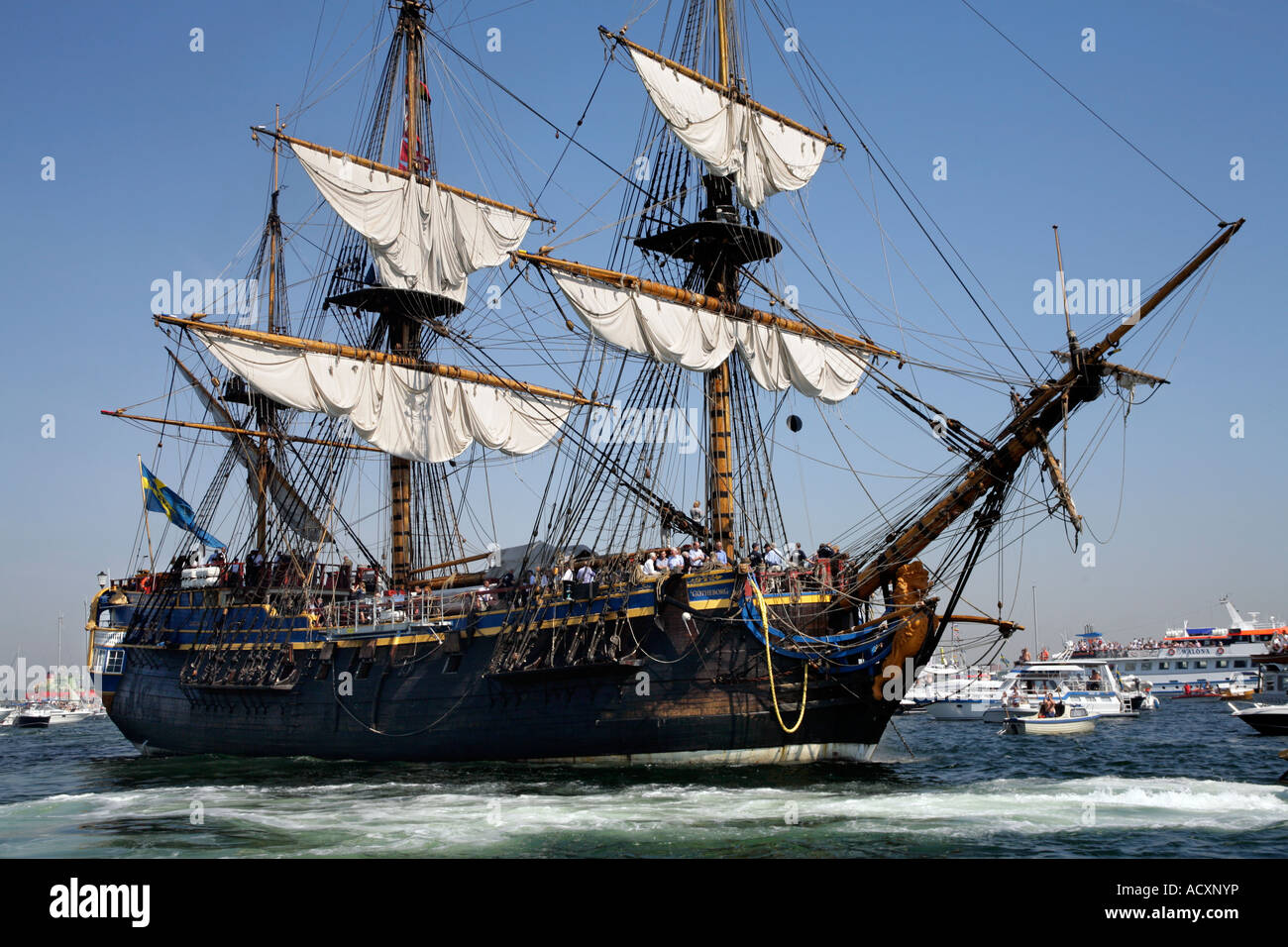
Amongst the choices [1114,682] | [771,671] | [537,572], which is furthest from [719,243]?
[1114,682]

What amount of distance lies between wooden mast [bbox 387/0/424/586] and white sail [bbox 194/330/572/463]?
6.52ft

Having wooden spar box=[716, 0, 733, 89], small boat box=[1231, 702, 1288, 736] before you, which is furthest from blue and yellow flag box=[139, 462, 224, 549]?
small boat box=[1231, 702, 1288, 736]

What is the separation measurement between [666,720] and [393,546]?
17941 millimetres

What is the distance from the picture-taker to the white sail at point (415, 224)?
135ft

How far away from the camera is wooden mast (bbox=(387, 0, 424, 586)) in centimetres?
4228

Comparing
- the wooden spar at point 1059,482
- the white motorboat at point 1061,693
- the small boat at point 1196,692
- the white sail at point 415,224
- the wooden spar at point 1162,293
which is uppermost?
the white sail at point 415,224

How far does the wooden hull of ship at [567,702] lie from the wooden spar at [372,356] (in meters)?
9.30

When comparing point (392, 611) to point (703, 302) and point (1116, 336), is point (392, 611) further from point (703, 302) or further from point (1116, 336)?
point (1116, 336)

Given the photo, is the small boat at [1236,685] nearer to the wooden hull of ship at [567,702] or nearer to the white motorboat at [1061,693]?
the white motorboat at [1061,693]

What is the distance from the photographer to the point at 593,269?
33.0 metres

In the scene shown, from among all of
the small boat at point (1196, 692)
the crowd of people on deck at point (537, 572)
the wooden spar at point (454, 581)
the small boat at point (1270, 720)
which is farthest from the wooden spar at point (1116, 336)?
the small boat at point (1196, 692)
